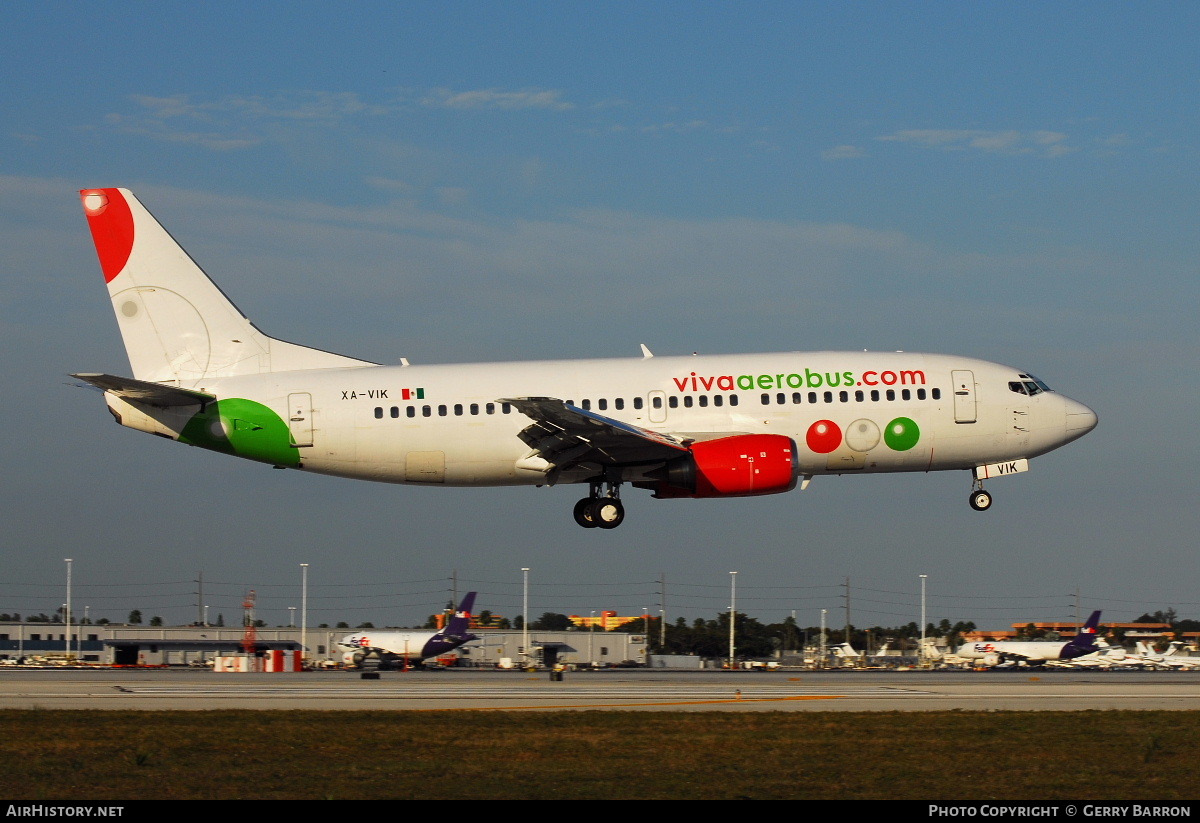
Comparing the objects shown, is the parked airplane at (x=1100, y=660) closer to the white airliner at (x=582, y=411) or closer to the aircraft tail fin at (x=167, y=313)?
the white airliner at (x=582, y=411)

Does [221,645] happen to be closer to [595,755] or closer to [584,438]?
[584,438]

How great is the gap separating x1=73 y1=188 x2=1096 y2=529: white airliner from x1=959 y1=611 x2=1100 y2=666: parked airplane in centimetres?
4617

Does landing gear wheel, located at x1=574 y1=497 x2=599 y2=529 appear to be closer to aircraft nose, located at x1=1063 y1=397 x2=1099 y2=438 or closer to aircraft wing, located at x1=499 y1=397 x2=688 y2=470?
aircraft wing, located at x1=499 y1=397 x2=688 y2=470

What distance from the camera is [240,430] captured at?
3959cm

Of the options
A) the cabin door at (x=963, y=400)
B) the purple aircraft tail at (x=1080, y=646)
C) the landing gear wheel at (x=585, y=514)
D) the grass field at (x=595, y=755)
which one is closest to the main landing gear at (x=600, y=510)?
the landing gear wheel at (x=585, y=514)

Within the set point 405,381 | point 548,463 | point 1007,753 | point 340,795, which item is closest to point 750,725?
point 1007,753

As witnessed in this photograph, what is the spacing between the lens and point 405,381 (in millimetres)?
40406

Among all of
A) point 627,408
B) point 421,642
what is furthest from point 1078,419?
point 421,642

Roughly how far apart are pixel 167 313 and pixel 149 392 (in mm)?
4097

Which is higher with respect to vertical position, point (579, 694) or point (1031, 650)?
Result: point (579, 694)

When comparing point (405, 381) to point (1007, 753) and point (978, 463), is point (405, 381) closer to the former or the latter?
point (978, 463)

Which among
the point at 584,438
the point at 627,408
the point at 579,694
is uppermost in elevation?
the point at 627,408

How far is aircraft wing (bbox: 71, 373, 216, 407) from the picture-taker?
37.0 m
